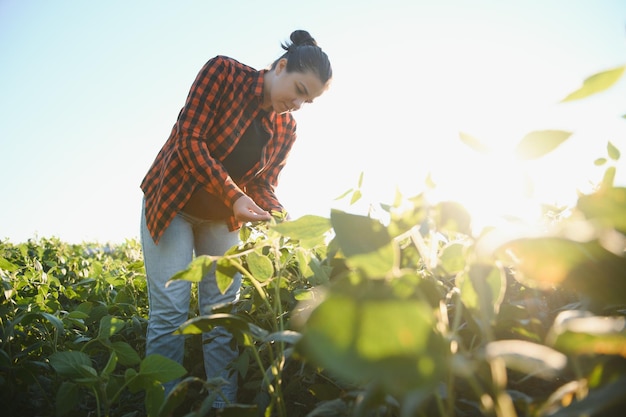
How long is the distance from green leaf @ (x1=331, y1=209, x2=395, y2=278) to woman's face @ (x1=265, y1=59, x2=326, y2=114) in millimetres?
1995

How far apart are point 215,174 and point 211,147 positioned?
0.37 metres

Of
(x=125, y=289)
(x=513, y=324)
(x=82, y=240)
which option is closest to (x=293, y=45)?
(x=125, y=289)

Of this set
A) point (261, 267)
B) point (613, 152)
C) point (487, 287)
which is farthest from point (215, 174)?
point (487, 287)

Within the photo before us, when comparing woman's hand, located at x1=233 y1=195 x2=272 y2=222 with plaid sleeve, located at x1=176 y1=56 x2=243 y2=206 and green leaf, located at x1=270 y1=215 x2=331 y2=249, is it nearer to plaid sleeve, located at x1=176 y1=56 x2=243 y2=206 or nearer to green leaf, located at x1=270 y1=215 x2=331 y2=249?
plaid sleeve, located at x1=176 y1=56 x2=243 y2=206

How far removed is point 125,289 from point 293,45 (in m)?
2.01

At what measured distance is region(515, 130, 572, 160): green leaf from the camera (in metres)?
0.40

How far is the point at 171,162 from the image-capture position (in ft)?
6.96

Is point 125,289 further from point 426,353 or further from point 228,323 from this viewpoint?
point 426,353

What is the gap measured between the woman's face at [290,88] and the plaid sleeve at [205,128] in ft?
0.74

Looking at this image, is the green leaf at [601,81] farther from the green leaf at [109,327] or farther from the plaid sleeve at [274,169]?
the plaid sleeve at [274,169]

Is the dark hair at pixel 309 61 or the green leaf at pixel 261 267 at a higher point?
the dark hair at pixel 309 61

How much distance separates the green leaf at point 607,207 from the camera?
388 millimetres

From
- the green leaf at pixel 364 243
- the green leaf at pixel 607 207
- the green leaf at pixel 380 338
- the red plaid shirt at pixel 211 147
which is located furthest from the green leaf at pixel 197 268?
the red plaid shirt at pixel 211 147

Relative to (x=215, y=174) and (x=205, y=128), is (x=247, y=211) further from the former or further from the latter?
(x=205, y=128)
